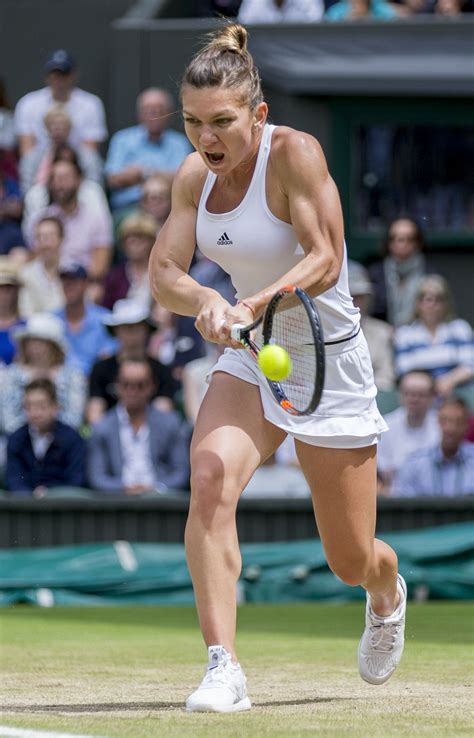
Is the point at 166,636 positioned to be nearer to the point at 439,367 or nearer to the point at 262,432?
the point at 262,432

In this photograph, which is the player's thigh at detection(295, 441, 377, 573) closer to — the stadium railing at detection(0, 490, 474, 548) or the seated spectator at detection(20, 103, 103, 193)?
the stadium railing at detection(0, 490, 474, 548)

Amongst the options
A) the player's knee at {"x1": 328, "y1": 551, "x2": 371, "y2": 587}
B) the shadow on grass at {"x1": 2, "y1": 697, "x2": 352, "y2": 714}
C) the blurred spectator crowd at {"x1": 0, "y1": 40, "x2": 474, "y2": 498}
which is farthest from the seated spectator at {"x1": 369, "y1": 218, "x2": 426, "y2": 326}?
the shadow on grass at {"x1": 2, "y1": 697, "x2": 352, "y2": 714}

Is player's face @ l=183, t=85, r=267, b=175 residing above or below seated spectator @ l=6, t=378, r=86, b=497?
above

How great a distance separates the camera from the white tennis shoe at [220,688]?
181 inches

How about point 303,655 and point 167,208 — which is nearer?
point 303,655

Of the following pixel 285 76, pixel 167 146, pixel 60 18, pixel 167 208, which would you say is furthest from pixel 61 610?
pixel 60 18

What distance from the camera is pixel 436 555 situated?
32.2 ft

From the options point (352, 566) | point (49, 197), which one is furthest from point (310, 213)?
point (49, 197)

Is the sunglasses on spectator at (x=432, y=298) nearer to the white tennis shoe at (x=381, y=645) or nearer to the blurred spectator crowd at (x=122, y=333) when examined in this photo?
the blurred spectator crowd at (x=122, y=333)

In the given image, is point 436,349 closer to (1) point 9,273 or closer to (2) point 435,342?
(2) point 435,342

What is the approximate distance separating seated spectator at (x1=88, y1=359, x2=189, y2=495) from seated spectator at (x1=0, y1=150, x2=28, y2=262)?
226 centimetres

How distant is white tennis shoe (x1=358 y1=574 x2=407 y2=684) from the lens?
17.6ft

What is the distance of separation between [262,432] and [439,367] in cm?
641

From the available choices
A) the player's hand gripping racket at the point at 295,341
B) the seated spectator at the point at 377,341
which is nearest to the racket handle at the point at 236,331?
the player's hand gripping racket at the point at 295,341
